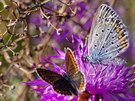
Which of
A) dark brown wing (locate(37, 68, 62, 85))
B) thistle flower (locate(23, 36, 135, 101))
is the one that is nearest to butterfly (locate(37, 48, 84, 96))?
dark brown wing (locate(37, 68, 62, 85))

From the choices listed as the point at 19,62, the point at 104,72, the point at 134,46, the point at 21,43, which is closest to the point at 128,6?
the point at 134,46

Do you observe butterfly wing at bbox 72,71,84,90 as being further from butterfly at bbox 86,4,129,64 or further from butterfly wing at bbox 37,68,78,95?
butterfly at bbox 86,4,129,64

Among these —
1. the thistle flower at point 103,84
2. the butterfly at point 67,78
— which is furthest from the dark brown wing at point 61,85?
the thistle flower at point 103,84

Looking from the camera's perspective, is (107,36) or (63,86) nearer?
(63,86)

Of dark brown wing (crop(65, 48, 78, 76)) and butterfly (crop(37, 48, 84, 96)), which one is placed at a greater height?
dark brown wing (crop(65, 48, 78, 76))

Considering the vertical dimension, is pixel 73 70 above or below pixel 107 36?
below

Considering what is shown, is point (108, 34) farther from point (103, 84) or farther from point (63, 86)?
point (63, 86)

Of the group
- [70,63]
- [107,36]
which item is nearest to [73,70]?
[70,63]
